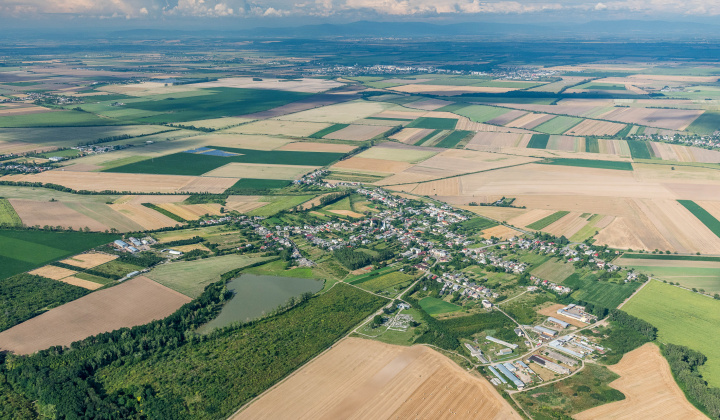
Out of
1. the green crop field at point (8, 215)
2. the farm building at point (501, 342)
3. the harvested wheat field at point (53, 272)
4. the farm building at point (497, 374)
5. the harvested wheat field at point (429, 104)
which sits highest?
the harvested wheat field at point (429, 104)

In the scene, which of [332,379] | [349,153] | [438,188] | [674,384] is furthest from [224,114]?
[674,384]

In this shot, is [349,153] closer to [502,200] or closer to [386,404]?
[502,200]

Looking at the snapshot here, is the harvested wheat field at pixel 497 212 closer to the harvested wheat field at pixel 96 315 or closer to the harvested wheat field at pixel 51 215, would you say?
the harvested wheat field at pixel 96 315

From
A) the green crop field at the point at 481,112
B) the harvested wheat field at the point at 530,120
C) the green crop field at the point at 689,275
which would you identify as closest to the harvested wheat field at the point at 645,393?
the green crop field at the point at 689,275

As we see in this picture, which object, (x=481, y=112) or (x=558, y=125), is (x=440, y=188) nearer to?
(x=558, y=125)

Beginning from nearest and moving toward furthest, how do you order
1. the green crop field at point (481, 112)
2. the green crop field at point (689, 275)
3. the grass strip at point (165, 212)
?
the green crop field at point (689, 275)
the grass strip at point (165, 212)
the green crop field at point (481, 112)
